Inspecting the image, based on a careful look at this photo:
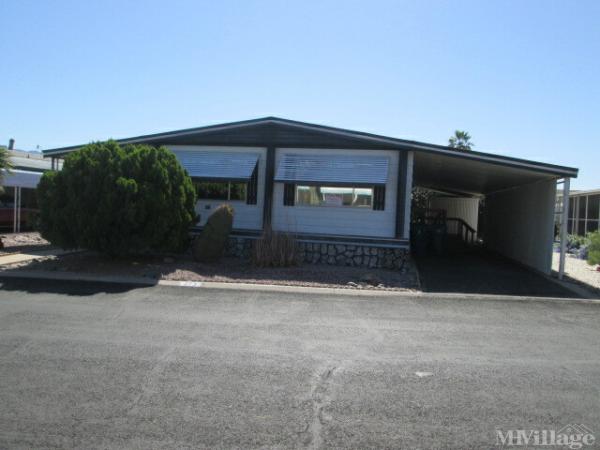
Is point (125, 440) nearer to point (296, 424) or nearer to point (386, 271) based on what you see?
point (296, 424)

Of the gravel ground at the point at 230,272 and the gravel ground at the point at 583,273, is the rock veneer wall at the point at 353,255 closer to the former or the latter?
the gravel ground at the point at 230,272

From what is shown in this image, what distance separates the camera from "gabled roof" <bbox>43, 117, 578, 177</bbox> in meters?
11.8

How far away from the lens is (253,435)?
3512 mm

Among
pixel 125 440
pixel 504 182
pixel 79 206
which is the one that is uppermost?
pixel 504 182

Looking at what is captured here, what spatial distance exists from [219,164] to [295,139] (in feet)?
7.19

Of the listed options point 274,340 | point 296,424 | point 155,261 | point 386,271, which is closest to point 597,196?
point 386,271

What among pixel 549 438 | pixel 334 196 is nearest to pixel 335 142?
pixel 334 196

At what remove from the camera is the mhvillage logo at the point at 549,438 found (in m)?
3.49

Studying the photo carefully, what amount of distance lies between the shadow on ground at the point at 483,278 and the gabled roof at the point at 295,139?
8.72ft

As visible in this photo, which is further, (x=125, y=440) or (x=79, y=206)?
(x=79, y=206)

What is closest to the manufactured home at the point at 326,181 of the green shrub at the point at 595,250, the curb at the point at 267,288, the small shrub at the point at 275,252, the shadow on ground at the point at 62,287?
the small shrub at the point at 275,252

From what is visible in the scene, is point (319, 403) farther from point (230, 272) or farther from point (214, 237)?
point (214, 237)

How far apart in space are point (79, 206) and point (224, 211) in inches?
123

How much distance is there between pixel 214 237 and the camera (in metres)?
11.6
